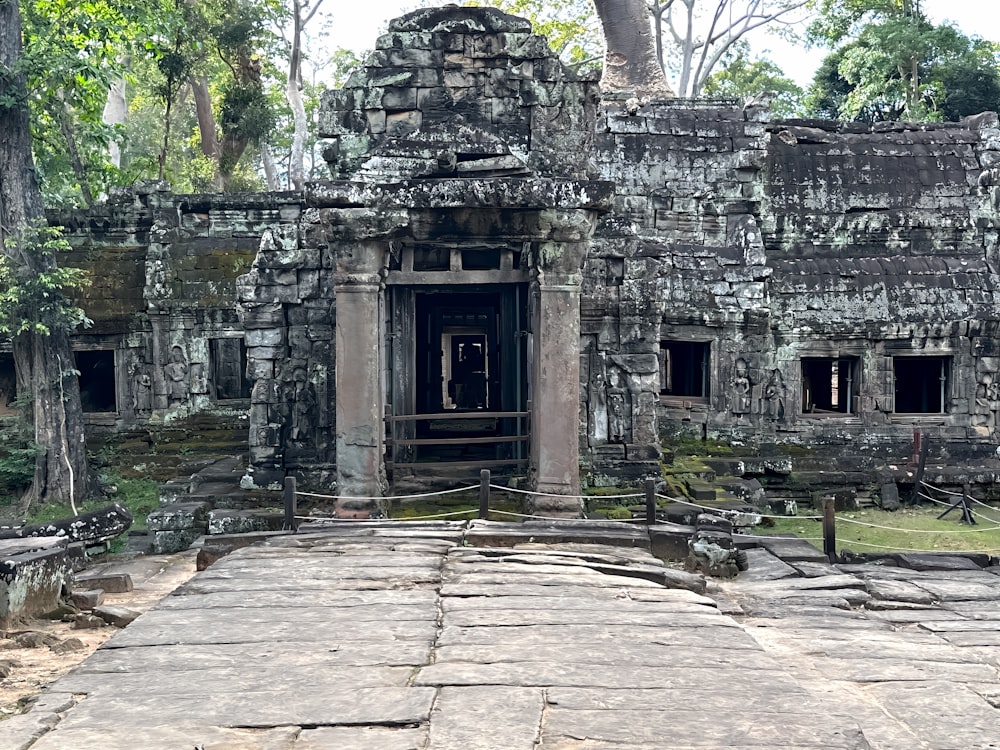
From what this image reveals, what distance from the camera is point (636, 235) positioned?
1232 cm

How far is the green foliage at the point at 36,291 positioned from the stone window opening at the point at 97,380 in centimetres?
239

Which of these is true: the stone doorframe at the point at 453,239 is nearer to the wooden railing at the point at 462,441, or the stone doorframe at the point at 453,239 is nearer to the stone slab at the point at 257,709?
the wooden railing at the point at 462,441

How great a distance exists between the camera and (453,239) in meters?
9.97

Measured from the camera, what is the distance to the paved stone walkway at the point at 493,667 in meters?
3.98

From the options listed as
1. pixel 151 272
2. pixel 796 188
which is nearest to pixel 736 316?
→ pixel 796 188

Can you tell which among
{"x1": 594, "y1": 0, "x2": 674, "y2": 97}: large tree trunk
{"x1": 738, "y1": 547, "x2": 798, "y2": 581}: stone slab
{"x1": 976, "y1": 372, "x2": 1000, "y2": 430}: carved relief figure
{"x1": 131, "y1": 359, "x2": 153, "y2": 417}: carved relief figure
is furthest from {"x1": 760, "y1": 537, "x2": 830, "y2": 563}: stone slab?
{"x1": 594, "y1": 0, "x2": 674, "y2": 97}: large tree trunk

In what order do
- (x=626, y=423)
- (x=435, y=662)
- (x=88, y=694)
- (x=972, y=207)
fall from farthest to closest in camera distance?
(x=972, y=207), (x=626, y=423), (x=435, y=662), (x=88, y=694)

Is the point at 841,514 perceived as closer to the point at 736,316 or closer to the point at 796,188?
the point at 736,316

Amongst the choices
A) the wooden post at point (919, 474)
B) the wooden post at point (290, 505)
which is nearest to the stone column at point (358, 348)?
the wooden post at point (290, 505)

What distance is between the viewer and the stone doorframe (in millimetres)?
9344

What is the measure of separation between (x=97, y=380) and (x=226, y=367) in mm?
3168

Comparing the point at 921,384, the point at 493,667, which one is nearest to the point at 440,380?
the point at 921,384

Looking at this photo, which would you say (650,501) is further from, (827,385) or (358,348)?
(827,385)

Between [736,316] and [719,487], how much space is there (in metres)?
3.68
